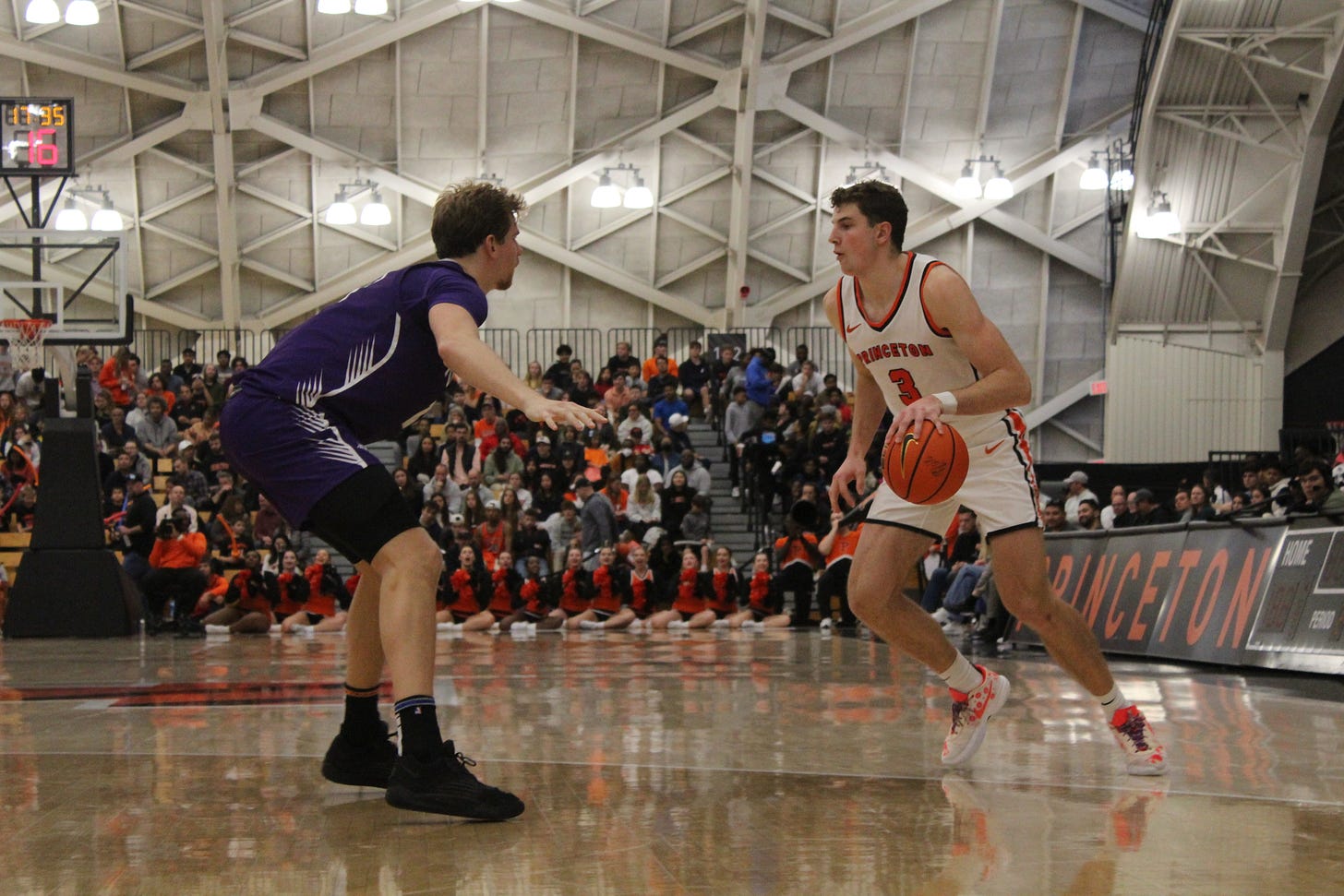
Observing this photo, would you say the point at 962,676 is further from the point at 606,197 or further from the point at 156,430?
the point at 606,197

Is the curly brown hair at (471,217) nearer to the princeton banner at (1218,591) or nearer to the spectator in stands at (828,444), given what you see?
the princeton banner at (1218,591)

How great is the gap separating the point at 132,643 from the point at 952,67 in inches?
743

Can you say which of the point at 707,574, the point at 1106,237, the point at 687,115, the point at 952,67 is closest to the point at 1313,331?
the point at 1106,237

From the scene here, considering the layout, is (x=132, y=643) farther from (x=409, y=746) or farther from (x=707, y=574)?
(x=409, y=746)

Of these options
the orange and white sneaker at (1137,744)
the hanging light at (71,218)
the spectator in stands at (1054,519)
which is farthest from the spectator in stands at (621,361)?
the orange and white sneaker at (1137,744)

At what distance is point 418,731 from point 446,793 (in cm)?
20

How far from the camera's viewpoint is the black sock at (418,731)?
402 cm

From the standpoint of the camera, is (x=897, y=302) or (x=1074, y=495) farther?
(x=1074, y=495)

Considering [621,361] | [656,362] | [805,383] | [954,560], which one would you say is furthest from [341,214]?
[954,560]

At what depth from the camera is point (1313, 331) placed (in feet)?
86.7

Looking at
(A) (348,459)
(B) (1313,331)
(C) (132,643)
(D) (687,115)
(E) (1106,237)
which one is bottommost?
(C) (132,643)

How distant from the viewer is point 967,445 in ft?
17.1

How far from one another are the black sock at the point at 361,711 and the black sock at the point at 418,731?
0.45 m

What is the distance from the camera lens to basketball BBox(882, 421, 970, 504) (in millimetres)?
4793
